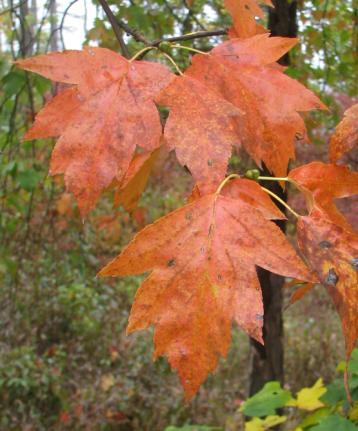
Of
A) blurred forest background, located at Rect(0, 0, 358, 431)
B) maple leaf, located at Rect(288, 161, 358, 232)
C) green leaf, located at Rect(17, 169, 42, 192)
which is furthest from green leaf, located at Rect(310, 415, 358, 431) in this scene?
blurred forest background, located at Rect(0, 0, 358, 431)

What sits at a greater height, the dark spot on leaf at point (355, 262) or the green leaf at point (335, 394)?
the dark spot on leaf at point (355, 262)

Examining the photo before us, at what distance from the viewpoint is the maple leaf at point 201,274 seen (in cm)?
67

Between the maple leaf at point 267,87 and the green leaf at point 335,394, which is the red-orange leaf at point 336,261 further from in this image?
the green leaf at point 335,394

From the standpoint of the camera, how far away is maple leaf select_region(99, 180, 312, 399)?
0.67 meters

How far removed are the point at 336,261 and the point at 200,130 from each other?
0.77 ft

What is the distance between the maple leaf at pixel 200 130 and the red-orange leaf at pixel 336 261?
0.13 metres

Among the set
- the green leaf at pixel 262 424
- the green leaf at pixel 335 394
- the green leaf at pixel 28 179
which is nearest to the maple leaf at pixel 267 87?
the green leaf at pixel 335 394

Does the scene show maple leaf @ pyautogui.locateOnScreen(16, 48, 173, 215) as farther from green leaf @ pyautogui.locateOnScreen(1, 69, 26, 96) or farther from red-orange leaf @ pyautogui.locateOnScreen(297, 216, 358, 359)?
green leaf @ pyautogui.locateOnScreen(1, 69, 26, 96)

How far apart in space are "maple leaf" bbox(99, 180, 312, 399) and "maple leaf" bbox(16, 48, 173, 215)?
0.32ft

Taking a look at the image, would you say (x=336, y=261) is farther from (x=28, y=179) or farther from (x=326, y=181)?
(x=28, y=179)

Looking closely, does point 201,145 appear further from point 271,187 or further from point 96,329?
point 96,329

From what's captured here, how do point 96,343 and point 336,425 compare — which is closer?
point 336,425

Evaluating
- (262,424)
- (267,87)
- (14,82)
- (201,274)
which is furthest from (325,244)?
(14,82)

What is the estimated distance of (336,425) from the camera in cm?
113
